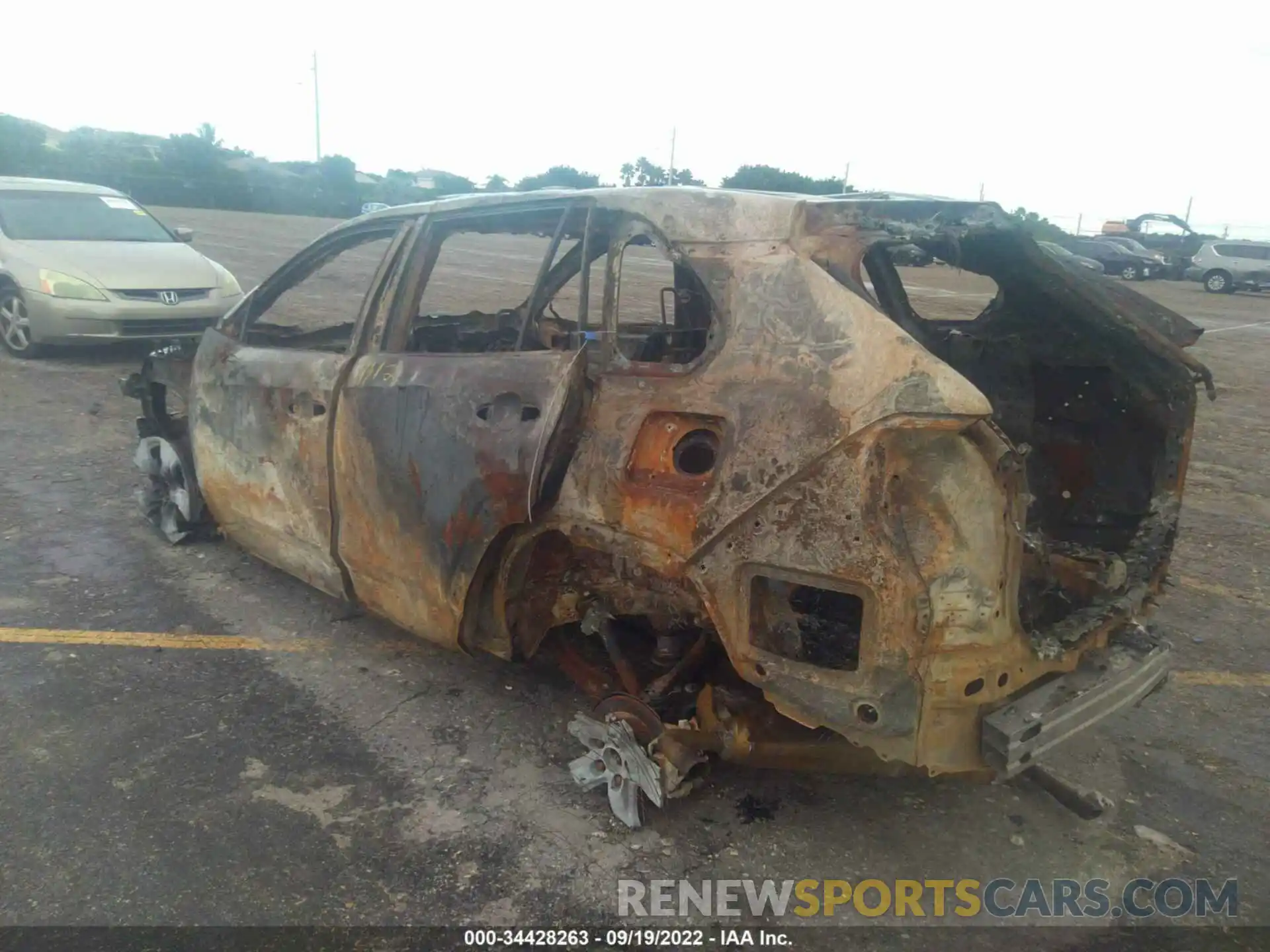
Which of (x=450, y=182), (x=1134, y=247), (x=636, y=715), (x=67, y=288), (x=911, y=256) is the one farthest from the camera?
(x=450, y=182)

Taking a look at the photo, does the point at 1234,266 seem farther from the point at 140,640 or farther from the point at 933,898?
the point at 140,640

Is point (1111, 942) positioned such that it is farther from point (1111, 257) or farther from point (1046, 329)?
point (1111, 257)

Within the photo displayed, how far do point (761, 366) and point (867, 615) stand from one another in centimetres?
72

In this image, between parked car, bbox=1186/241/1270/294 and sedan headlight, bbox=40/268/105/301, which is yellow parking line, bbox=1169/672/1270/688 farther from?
parked car, bbox=1186/241/1270/294

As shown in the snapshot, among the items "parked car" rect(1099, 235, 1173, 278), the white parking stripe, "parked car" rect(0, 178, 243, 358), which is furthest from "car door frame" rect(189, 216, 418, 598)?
"parked car" rect(1099, 235, 1173, 278)

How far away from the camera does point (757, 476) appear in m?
2.51

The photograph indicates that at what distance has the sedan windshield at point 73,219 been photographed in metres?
9.05

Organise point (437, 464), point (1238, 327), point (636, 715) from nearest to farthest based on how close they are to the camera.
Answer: point (636, 715)
point (437, 464)
point (1238, 327)

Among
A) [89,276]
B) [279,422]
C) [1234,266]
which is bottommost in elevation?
[279,422]

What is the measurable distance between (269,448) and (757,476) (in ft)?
7.88

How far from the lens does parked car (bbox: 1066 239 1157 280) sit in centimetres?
2859

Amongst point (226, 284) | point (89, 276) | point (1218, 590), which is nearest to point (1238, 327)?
point (1218, 590)

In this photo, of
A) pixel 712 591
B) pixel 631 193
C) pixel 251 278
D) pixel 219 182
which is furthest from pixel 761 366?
pixel 219 182

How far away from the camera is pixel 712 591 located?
2.62m
